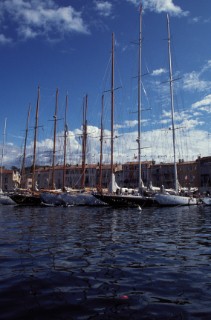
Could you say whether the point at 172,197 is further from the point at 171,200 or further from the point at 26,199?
the point at 26,199

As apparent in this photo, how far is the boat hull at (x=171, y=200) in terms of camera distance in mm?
48062

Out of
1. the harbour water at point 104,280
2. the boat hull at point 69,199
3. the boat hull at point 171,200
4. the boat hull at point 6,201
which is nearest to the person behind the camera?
the harbour water at point 104,280

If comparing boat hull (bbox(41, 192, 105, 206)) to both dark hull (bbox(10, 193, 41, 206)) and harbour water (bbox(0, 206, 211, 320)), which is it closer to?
dark hull (bbox(10, 193, 41, 206))

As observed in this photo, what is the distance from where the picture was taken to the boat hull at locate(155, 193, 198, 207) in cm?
4806

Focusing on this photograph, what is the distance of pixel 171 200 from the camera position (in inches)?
1953

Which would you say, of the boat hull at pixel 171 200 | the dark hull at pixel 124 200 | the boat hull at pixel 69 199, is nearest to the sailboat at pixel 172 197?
the boat hull at pixel 171 200

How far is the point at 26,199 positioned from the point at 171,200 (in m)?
26.0

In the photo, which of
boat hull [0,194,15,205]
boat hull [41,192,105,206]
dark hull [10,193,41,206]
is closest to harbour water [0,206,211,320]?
boat hull [41,192,105,206]

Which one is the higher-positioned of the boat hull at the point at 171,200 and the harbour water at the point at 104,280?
the boat hull at the point at 171,200

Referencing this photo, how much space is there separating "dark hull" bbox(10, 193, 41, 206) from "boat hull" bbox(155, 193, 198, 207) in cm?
2188

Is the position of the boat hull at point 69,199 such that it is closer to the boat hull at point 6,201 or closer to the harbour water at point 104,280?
the boat hull at point 6,201

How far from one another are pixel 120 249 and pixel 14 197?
4992cm

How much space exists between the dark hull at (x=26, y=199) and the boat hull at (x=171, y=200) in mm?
21879

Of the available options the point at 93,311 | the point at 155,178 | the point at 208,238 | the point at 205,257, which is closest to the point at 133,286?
the point at 93,311
